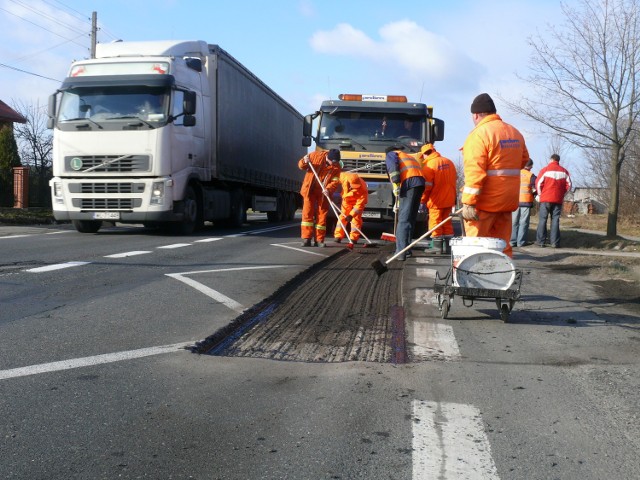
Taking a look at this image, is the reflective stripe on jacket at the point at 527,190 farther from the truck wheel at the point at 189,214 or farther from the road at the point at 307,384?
the truck wheel at the point at 189,214

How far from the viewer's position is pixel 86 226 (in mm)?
15320

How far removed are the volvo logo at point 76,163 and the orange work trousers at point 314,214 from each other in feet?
15.7

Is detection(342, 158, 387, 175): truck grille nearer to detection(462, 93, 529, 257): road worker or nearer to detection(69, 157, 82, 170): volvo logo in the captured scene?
detection(69, 157, 82, 170): volvo logo

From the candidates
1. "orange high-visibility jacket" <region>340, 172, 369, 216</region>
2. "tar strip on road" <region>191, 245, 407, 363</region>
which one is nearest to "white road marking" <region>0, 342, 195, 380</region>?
"tar strip on road" <region>191, 245, 407, 363</region>

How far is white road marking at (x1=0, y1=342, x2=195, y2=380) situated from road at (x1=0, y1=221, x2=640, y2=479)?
0.01m

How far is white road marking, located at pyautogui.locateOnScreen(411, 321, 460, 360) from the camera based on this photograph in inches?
183

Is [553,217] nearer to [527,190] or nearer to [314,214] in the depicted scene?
[527,190]

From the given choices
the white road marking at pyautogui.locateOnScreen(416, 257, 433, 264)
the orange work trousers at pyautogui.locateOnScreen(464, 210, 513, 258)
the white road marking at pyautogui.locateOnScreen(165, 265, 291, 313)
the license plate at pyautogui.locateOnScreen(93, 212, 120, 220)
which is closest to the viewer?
the orange work trousers at pyautogui.locateOnScreen(464, 210, 513, 258)

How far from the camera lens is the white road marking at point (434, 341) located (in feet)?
15.2

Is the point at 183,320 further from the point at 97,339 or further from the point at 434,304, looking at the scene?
the point at 434,304

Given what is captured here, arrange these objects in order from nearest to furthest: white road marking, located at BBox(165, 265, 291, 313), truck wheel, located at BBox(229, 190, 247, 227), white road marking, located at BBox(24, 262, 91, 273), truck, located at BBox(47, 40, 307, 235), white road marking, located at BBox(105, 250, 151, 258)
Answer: white road marking, located at BBox(165, 265, 291, 313) → white road marking, located at BBox(24, 262, 91, 273) → white road marking, located at BBox(105, 250, 151, 258) → truck, located at BBox(47, 40, 307, 235) → truck wheel, located at BBox(229, 190, 247, 227)

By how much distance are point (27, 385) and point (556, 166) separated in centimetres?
1215

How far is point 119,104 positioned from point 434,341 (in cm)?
1047

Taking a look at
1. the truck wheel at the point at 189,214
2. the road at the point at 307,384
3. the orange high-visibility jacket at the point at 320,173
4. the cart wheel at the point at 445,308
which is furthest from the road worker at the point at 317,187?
the cart wheel at the point at 445,308
